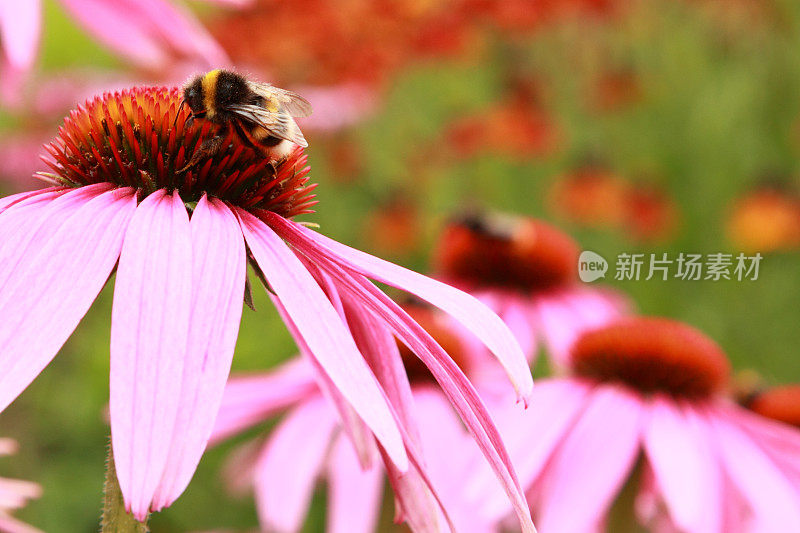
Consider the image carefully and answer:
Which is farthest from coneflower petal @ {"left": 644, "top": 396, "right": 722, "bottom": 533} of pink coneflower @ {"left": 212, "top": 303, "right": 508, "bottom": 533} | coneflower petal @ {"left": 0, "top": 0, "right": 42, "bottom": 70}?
coneflower petal @ {"left": 0, "top": 0, "right": 42, "bottom": 70}

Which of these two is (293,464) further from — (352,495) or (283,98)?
(283,98)

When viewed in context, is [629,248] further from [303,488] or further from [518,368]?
[518,368]

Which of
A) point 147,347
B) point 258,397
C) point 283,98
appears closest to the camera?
point 147,347

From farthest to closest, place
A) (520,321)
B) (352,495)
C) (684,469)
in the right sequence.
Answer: (520,321) < (352,495) < (684,469)

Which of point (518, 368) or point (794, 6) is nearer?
point (518, 368)

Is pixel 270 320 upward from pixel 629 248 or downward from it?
downward

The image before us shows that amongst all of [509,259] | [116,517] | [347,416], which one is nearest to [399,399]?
[347,416]

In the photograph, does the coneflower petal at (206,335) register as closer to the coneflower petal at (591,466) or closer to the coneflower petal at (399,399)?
the coneflower petal at (399,399)

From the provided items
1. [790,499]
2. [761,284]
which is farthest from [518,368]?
[761,284]
